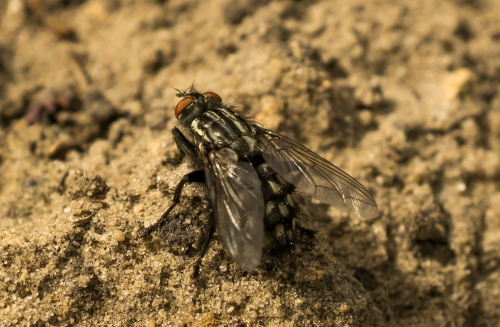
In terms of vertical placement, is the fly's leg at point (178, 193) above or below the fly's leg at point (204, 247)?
above

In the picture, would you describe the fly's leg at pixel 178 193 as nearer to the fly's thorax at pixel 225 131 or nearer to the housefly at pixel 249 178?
the housefly at pixel 249 178

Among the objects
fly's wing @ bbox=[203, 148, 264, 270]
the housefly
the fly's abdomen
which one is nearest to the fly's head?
the housefly

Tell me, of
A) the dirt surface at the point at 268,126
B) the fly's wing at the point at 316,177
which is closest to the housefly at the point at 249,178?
the fly's wing at the point at 316,177

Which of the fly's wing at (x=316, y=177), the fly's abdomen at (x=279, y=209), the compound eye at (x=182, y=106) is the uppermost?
the compound eye at (x=182, y=106)

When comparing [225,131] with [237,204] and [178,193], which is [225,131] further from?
[237,204]

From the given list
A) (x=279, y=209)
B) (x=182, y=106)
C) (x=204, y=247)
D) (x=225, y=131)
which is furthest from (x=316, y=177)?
(x=182, y=106)

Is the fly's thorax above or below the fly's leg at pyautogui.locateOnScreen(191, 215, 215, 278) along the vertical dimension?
above

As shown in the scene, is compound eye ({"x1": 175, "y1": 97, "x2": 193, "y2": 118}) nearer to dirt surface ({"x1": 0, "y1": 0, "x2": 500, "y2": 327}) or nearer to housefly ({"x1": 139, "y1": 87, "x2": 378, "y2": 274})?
housefly ({"x1": 139, "y1": 87, "x2": 378, "y2": 274})
